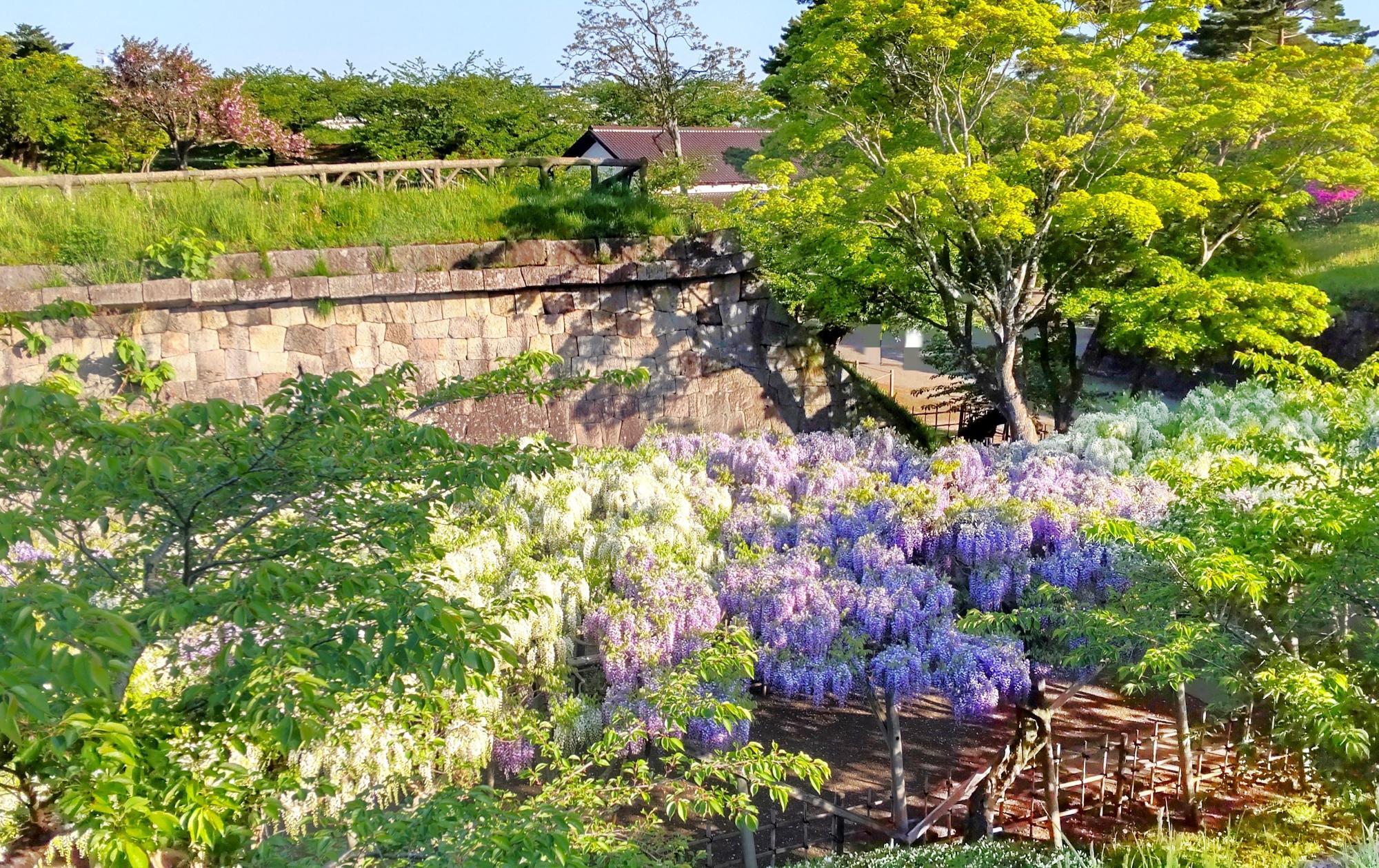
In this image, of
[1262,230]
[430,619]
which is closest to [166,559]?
[430,619]

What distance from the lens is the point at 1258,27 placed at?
21.7m

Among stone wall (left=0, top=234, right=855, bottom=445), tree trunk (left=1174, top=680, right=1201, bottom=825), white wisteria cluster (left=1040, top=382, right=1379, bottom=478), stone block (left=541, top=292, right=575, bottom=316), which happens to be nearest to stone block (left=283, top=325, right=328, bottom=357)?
stone wall (left=0, top=234, right=855, bottom=445)

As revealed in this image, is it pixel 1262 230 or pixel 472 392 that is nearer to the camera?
pixel 472 392

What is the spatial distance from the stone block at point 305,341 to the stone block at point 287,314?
61mm

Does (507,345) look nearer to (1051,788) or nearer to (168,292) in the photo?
(168,292)

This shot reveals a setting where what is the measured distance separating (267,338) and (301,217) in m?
1.67

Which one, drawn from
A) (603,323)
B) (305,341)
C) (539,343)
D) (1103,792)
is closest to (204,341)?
(305,341)

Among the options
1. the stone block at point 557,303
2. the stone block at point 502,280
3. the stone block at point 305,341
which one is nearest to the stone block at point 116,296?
the stone block at point 305,341

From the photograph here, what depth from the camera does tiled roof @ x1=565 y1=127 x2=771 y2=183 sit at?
76.6ft

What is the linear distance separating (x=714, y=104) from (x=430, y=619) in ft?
90.1

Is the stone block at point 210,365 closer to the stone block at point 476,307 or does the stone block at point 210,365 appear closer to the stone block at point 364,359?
the stone block at point 364,359

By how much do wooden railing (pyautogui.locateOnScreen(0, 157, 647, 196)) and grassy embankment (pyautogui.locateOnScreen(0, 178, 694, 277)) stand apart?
157 mm

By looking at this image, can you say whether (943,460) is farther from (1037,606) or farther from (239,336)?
(239,336)

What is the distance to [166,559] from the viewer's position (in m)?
3.50
